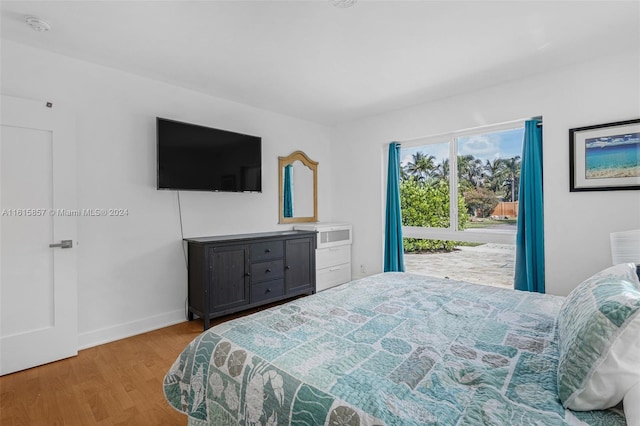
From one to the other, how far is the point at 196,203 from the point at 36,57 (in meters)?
1.71

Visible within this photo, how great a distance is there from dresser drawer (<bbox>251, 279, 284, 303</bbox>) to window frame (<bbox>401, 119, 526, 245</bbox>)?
5.88 ft

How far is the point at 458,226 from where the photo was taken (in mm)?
3779

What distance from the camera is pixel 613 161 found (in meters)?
2.69

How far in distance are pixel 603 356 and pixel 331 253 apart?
3.51m

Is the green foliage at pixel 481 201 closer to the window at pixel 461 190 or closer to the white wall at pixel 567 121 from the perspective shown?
the window at pixel 461 190

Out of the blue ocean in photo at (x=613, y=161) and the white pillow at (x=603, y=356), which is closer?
the white pillow at (x=603, y=356)

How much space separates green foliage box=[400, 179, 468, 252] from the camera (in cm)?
389

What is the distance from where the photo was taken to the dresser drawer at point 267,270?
133 inches

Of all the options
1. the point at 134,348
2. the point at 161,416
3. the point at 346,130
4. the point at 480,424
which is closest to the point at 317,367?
the point at 480,424

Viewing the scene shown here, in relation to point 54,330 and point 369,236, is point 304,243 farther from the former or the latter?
point 54,330

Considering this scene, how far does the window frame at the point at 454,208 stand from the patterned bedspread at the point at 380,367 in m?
1.69

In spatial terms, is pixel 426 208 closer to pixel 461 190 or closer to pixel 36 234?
pixel 461 190

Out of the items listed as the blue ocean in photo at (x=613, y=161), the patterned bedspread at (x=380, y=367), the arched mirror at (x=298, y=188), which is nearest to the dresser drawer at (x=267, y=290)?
the arched mirror at (x=298, y=188)

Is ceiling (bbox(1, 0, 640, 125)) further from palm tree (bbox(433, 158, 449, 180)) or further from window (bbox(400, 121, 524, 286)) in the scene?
palm tree (bbox(433, 158, 449, 180))
